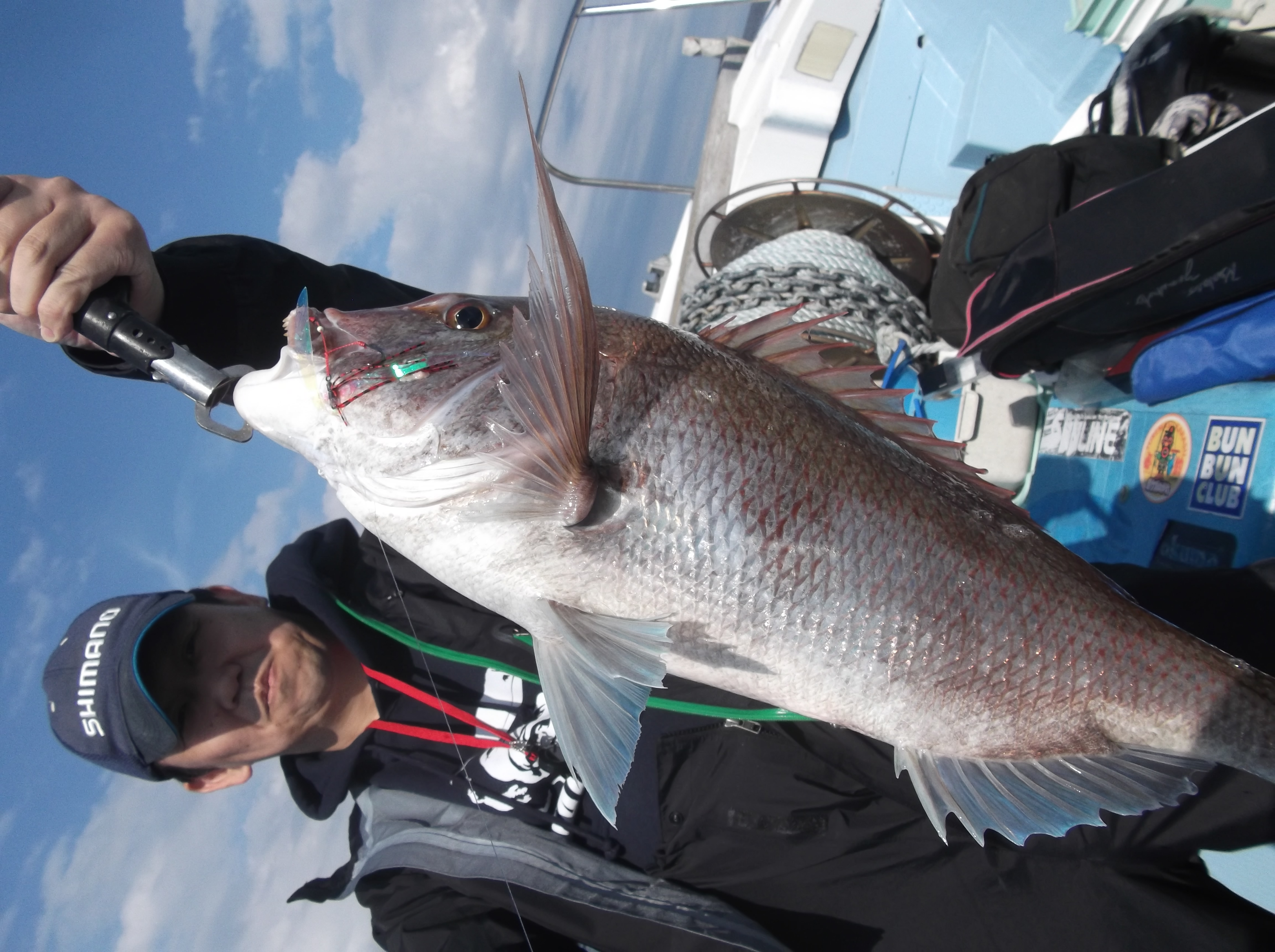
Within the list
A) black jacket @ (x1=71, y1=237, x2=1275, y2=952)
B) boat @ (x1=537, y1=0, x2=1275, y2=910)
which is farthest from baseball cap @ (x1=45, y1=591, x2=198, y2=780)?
boat @ (x1=537, y1=0, x2=1275, y2=910)

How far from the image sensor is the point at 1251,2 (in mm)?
3475

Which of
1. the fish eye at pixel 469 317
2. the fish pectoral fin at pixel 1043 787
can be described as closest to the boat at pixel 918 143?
the fish pectoral fin at pixel 1043 787

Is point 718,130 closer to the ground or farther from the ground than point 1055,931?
farther from the ground

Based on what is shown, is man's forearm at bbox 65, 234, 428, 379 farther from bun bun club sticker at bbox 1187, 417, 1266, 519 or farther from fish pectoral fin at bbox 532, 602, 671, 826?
bun bun club sticker at bbox 1187, 417, 1266, 519

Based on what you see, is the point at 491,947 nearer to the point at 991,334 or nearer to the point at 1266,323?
the point at 991,334

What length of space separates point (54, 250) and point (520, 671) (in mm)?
1726

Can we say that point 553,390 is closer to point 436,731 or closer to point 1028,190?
point 436,731

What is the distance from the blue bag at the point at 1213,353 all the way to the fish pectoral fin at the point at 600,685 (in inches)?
81.4

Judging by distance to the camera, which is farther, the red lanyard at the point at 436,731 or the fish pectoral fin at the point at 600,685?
the red lanyard at the point at 436,731

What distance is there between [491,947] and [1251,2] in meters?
5.74

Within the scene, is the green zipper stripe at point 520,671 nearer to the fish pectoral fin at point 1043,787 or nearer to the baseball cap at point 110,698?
the fish pectoral fin at point 1043,787

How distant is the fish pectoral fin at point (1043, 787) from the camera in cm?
130

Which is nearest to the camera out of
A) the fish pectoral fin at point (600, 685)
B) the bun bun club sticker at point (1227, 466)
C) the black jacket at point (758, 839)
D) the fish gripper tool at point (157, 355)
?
the fish pectoral fin at point (600, 685)

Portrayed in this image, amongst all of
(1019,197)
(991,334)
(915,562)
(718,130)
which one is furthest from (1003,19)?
(915,562)
